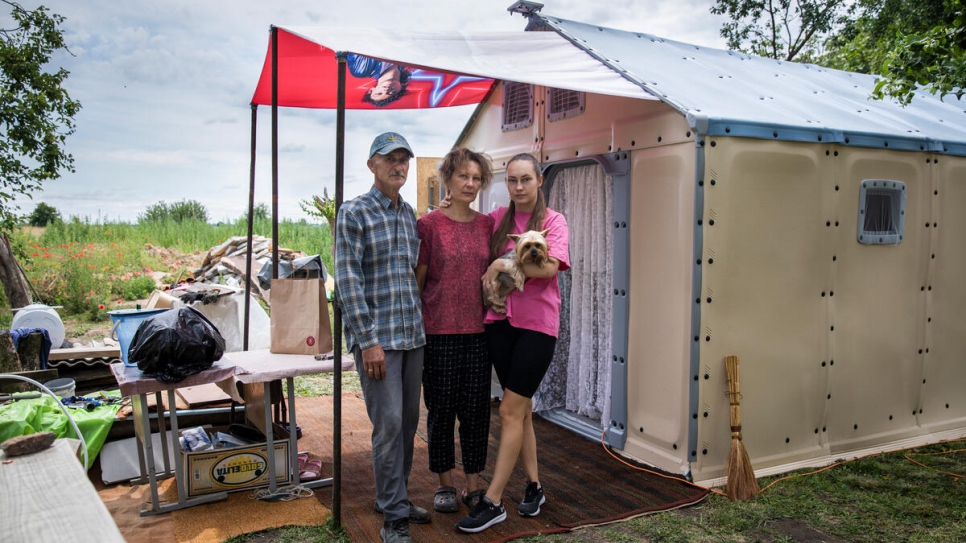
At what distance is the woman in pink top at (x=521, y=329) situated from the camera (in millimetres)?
3203

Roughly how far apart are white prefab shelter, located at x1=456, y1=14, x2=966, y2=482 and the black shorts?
3.48ft

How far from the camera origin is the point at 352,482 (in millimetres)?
3924

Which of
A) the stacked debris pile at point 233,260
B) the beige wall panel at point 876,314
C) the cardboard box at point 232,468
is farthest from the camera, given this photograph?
the stacked debris pile at point 233,260

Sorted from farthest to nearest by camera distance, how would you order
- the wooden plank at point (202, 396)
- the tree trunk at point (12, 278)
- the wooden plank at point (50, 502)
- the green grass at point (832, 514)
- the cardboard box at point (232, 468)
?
1. the tree trunk at point (12, 278)
2. the wooden plank at point (202, 396)
3. the cardboard box at point (232, 468)
4. the green grass at point (832, 514)
5. the wooden plank at point (50, 502)

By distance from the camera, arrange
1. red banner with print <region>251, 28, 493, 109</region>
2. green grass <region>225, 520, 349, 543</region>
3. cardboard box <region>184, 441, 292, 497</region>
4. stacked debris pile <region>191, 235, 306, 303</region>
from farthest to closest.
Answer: stacked debris pile <region>191, 235, 306, 303</region>, red banner with print <region>251, 28, 493, 109</region>, cardboard box <region>184, 441, 292, 497</region>, green grass <region>225, 520, 349, 543</region>

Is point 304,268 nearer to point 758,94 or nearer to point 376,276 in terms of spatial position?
point 376,276

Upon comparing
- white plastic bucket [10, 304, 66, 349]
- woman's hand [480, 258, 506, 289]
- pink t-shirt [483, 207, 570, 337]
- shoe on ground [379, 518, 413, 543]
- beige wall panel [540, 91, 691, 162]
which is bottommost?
shoe on ground [379, 518, 413, 543]

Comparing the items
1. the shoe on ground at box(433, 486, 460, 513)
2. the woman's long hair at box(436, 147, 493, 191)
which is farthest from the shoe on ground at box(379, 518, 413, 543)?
the woman's long hair at box(436, 147, 493, 191)

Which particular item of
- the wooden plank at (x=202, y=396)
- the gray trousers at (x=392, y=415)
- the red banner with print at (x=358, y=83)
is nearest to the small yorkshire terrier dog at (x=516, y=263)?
the gray trousers at (x=392, y=415)

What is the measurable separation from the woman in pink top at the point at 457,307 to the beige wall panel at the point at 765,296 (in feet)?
4.38

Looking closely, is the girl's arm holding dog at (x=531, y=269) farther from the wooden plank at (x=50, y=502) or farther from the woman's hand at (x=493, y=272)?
the wooden plank at (x=50, y=502)

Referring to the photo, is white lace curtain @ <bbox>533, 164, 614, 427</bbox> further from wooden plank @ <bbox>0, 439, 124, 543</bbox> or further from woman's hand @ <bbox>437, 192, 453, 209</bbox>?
wooden plank @ <bbox>0, 439, 124, 543</bbox>

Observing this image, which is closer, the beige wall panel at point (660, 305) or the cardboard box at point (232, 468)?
the cardboard box at point (232, 468)

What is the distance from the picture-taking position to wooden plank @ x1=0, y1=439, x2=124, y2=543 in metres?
1.28
